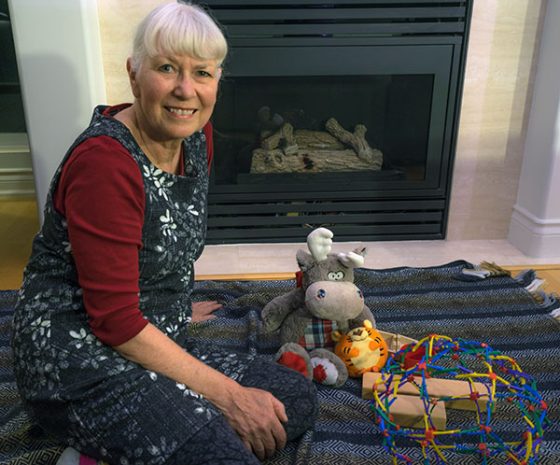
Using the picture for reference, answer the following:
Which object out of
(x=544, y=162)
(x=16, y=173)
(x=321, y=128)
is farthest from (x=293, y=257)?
(x=16, y=173)

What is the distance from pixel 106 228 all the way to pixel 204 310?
2.89 feet

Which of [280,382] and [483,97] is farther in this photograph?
[483,97]

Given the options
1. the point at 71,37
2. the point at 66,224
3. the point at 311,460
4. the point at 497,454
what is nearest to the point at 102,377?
the point at 66,224

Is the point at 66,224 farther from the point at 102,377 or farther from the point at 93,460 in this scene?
the point at 93,460

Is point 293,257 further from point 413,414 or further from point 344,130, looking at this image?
point 413,414

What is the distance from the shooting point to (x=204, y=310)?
69.7 inches

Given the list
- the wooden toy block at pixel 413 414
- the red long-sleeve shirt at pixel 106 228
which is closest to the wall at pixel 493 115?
the wooden toy block at pixel 413 414

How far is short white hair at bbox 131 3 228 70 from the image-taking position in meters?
0.98

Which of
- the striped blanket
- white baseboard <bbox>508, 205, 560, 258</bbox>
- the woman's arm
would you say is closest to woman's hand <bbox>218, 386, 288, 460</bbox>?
the woman's arm

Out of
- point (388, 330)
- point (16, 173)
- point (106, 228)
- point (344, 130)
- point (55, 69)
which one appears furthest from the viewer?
point (16, 173)

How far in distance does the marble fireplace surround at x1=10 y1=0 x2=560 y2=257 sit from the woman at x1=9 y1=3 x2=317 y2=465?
3.52 ft

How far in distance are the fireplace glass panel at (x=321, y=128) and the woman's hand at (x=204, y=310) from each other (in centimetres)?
67

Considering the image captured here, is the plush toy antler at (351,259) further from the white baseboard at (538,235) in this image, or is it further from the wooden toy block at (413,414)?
the white baseboard at (538,235)

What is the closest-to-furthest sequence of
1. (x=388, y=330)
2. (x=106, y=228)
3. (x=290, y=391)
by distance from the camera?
1. (x=106, y=228)
2. (x=290, y=391)
3. (x=388, y=330)
